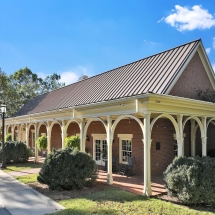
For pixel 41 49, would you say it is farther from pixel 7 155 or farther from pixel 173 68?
pixel 173 68

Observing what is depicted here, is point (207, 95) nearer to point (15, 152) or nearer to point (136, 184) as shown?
point (136, 184)

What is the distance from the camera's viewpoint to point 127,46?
16656mm

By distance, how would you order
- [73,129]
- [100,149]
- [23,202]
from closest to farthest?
[23,202]
[100,149]
[73,129]

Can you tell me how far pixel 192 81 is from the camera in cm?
1198

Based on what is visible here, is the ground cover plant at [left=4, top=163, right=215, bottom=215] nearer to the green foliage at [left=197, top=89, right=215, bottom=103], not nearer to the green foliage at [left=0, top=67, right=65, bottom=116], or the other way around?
the green foliage at [left=197, top=89, right=215, bottom=103]


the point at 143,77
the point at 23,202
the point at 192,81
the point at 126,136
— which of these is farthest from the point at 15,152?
the point at 192,81

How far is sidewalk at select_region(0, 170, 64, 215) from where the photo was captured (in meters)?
6.23

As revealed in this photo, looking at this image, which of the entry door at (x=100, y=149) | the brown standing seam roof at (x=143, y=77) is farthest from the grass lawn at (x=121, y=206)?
the entry door at (x=100, y=149)

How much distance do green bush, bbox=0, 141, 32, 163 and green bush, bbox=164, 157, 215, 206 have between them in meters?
11.9

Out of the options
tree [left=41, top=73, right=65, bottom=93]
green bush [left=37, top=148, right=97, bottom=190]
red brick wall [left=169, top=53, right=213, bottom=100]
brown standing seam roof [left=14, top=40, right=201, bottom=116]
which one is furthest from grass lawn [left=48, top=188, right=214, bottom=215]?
tree [left=41, top=73, right=65, bottom=93]

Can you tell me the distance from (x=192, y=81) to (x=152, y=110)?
513cm

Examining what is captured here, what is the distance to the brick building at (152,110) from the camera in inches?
349

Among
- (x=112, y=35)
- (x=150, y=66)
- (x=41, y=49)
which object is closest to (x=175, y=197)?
(x=150, y=66)

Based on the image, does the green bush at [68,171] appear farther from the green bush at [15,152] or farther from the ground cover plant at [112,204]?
the green bush at [15,152]
